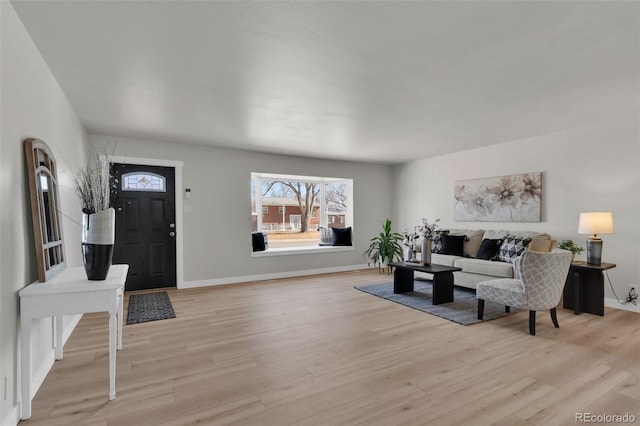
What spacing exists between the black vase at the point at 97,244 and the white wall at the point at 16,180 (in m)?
0.31

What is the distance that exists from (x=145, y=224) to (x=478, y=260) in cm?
513

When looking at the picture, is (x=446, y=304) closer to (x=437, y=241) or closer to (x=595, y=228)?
(x=437, y=241)

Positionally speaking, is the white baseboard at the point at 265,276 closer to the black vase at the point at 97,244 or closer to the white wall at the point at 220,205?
the white wall at the point at 220,205

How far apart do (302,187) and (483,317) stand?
4447mm

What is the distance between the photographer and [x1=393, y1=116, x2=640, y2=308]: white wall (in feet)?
13.3

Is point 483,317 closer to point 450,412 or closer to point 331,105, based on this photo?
point 450,412

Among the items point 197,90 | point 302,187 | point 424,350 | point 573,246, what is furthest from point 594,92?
point 302,187

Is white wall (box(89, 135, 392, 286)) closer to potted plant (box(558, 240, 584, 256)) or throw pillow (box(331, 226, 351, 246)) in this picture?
throw pillow (box(331, 226, 351, 246))

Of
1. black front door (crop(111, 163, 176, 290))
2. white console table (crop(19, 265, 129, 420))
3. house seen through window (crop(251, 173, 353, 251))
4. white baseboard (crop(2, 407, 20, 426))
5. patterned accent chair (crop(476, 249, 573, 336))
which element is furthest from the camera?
house seen through window (crop(251, 173, 353, 251))

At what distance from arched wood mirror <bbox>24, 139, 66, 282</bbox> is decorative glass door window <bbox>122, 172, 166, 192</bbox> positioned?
2557 mm

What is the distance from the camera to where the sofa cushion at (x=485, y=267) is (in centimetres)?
449

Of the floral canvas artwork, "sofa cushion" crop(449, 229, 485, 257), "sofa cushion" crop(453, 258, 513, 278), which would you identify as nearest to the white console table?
"sofa cushion" crop(453, 258, 513, 278)

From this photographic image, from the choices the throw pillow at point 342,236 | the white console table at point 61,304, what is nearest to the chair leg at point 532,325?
the white console table at point 61,304

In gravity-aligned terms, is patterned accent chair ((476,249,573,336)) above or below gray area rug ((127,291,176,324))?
above
